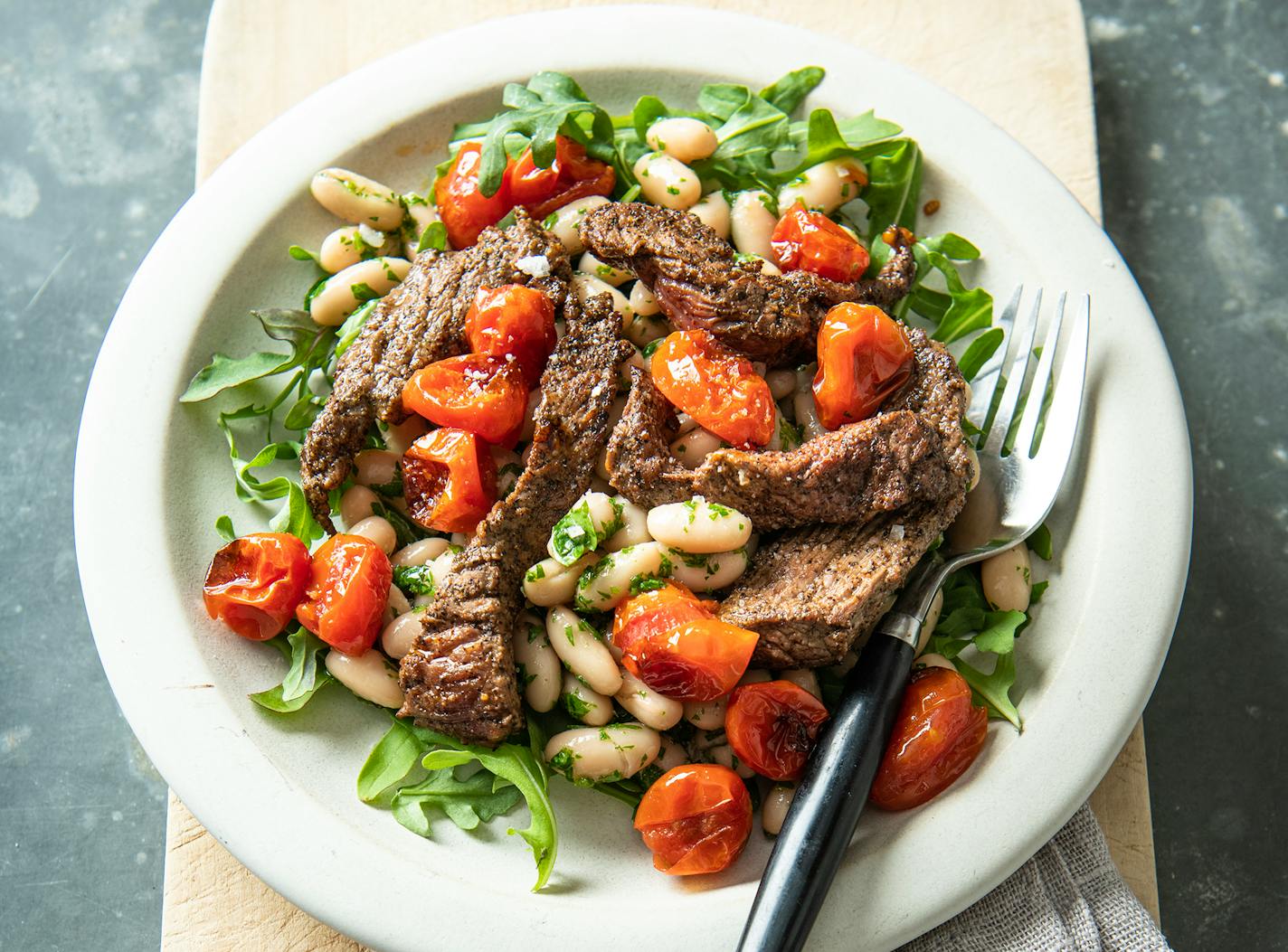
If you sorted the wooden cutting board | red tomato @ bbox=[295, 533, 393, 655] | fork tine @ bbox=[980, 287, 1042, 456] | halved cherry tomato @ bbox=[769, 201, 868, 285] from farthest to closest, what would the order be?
the wooden cutting board
halved cherry tomato @ bbox=[769, 201, 868, 285]
fork tine @ bbox=[980, 287, 1042, 456]
red tomato @ bbox=[295, 533, 393, 655]

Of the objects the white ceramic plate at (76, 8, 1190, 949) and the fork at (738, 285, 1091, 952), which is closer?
the fork at (738, 285, 1091, 952)

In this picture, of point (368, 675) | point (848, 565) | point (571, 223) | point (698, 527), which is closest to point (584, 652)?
point (698, 527)

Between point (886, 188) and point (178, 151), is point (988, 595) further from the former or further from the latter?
point (178, 151)

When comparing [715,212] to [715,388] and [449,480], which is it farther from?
[449,480]

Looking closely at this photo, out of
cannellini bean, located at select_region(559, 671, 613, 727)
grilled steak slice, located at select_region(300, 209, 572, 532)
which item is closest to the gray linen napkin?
cannellini bean, located at select_region(559, 671, 613, 727)

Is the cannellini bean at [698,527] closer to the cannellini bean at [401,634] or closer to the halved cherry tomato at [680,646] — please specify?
the halved cherry tomato at [680,646]

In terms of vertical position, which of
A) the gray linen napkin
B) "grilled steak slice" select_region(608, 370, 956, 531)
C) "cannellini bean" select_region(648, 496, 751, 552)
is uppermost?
"grilled steak slice" select_region(608, 370, 956, 531)

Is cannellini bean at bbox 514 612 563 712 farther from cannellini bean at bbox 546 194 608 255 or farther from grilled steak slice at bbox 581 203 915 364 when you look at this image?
cannellini bean at bbox 546 194 608 255
